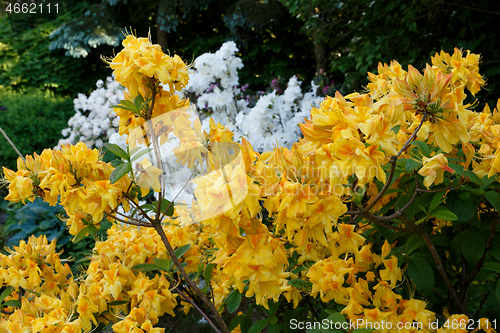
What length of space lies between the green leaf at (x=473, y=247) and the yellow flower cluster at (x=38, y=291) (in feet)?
3.67

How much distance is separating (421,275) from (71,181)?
943 millimetres

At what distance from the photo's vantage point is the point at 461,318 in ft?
3.13

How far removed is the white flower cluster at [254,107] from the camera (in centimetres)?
301

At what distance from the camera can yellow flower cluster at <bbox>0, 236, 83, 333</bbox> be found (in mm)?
1054

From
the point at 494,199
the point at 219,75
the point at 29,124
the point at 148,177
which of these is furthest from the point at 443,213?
the point at 29,124

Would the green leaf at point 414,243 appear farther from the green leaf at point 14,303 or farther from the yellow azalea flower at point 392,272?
the green leaf at point 14,303

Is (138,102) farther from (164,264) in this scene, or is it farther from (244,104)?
(244,104)

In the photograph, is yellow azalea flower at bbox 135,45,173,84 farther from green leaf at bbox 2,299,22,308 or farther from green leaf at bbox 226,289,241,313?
green leaf at bbox 2,299,22,308

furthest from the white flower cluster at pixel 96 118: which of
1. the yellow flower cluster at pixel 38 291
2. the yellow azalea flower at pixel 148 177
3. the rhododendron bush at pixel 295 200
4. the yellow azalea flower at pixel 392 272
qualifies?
the yellow azalea flower at pixel 392 272

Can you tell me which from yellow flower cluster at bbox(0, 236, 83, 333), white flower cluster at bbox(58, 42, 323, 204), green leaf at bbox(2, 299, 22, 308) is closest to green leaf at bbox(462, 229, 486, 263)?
yellow flower cluster at bbox(0, 236, 83, 333)

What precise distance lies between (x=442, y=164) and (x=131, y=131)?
2.59 feet

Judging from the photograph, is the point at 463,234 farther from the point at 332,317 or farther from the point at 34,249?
the point at 34,249

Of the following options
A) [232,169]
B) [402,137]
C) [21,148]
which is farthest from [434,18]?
[21,148]

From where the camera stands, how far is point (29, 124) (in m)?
6.57
